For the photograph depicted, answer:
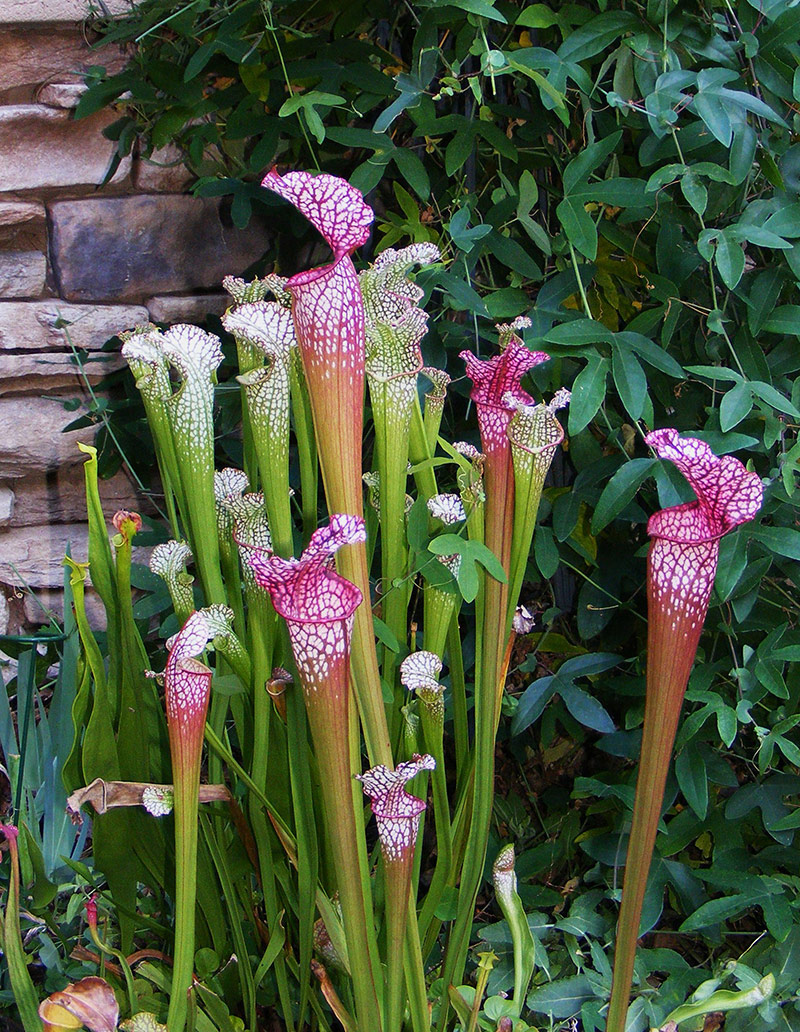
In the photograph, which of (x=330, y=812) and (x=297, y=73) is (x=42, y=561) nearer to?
(x=297, y=73)

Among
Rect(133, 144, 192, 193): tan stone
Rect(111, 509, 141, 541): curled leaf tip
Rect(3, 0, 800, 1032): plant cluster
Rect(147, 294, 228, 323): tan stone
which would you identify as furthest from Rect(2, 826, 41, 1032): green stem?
Rect(133, 144, 192, 193): tan stone

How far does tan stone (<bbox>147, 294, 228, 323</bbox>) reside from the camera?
1.19 m

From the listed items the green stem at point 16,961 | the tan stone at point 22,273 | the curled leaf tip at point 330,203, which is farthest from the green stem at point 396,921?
the tan stone at point 22,273

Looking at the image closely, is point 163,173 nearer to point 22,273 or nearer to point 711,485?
point 22,273

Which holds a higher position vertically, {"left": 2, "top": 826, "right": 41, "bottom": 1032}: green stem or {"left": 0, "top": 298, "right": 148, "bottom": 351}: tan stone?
{"left": 0, "top": 298, "right": 148, "bottom": 351}: tan stone

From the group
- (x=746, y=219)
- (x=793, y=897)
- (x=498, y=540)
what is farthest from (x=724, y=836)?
(x=746, y=219)

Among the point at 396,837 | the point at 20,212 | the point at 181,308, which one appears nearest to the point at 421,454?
the point at 396,837

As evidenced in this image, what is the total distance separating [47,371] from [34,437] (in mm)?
93

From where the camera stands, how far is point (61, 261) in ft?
3.78

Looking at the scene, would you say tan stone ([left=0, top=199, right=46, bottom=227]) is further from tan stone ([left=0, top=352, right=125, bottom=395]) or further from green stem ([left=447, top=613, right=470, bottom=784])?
green stem ([left=447, top=613, right=470, bottom=784])

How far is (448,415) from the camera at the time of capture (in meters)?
0.98

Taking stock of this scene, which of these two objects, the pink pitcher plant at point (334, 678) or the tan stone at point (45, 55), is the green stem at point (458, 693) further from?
the tan stone at point (45, 55)

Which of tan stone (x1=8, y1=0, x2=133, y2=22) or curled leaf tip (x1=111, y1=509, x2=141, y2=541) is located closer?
curled leaf tip (x1=111, y1=509, x2=141, y2=541)

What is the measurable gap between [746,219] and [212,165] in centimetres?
72
